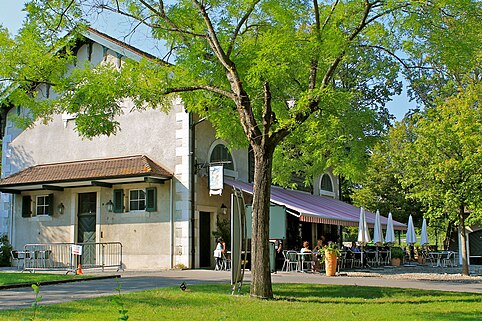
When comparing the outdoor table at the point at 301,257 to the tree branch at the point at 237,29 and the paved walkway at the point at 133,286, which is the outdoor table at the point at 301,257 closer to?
the paved walkway at the point at 133,286

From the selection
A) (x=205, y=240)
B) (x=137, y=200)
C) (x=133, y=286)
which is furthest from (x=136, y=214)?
(x=133, y=286)

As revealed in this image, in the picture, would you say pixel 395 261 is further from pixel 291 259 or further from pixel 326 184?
pixel 291 259

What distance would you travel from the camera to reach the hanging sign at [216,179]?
20234mm

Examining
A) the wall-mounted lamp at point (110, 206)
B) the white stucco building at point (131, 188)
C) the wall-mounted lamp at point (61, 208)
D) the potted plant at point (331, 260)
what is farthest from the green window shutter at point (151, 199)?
the potted plant at point (331, 260)

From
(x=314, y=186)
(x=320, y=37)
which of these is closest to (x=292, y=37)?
(x=320, y=37)

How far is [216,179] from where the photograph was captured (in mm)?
20391

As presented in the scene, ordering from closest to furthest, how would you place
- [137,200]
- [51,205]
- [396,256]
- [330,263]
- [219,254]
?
1. [330,263]
2. [219,254]
3. [137,200]
4. [51,205]
5. [396,256]

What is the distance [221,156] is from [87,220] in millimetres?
5438

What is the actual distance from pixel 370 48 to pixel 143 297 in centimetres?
691

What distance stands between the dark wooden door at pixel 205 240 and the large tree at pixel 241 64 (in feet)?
26.6

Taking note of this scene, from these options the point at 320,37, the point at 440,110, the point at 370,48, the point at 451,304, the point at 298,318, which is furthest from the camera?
the point at 440,110

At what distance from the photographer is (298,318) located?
890cm

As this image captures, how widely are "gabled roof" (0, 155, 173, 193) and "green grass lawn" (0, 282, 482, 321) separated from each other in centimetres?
782

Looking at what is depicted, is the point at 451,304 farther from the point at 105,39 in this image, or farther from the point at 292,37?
the point at 105,39
